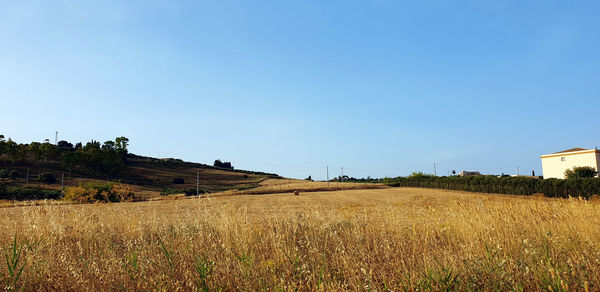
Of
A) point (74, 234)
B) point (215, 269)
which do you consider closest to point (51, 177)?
point (74, 234)

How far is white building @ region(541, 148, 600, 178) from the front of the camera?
4775 cm

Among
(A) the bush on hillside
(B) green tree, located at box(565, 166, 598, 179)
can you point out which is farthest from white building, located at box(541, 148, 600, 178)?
(A) the bush on hillside

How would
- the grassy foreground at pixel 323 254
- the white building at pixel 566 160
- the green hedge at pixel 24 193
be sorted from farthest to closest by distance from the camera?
the green hedge at pixel 24 193, the white building at pixel 566 160, the grassy foreground at pixel 323 254

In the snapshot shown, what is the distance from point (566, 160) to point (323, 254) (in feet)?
207

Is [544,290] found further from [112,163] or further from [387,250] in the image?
[112,163]

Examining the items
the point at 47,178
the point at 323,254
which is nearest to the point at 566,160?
the point at 323,254

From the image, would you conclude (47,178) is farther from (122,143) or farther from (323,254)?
(323,254)

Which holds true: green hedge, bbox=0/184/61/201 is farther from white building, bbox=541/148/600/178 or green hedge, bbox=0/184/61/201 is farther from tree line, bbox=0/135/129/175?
white building, bbox=541/148/600/178

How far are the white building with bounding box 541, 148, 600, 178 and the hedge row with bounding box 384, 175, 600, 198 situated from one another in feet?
71.2

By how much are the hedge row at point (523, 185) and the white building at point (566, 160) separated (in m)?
21.7

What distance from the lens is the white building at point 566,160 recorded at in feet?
157

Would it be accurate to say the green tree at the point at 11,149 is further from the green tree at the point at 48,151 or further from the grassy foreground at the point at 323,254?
the grassy foreground at the point at 323,254

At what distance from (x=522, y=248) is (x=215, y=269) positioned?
16.0 ft

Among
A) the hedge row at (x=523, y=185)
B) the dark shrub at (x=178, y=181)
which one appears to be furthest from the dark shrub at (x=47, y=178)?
the hedge row at (x=523, y=185)
